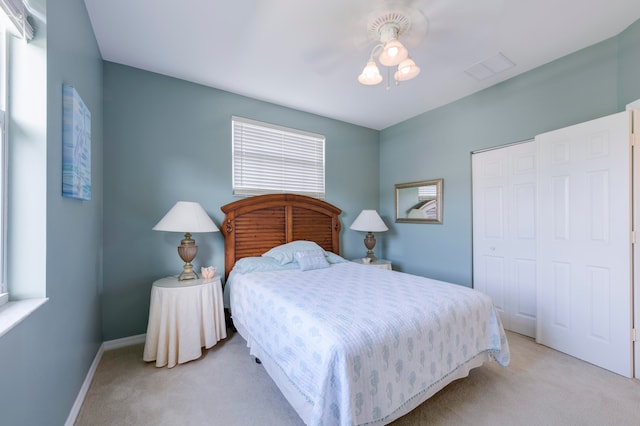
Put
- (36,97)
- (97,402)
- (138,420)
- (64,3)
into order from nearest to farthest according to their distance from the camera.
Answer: (36,97), (64,3), (138,420), (97,402)

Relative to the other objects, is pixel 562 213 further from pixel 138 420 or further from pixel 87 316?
pixel 87 316

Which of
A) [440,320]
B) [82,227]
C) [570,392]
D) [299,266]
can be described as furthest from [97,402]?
[570,392]

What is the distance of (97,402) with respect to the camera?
5.59ft

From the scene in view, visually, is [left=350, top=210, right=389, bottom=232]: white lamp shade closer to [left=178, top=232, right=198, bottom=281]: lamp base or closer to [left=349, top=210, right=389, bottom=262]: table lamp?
[left=349, top=210, right=389, bottom=262]: table lamp

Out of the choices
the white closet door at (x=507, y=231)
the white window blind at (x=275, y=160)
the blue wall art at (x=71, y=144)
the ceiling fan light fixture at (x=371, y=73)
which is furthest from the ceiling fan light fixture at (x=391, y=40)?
the blue wall art at (x=71, y=144)

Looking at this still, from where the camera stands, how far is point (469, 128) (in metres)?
3.19

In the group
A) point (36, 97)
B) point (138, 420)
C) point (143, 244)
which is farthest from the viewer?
point (143, 244)

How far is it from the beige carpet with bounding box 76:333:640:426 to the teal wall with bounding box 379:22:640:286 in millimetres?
1377

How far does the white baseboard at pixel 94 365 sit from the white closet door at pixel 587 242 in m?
3.79

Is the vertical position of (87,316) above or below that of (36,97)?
below

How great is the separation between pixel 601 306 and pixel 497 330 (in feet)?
3.50

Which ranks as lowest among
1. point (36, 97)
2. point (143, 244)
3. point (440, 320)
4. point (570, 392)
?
point (570, 392)

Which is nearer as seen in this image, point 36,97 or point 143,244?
point 36,97

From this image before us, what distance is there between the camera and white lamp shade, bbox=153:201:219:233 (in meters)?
2.25
